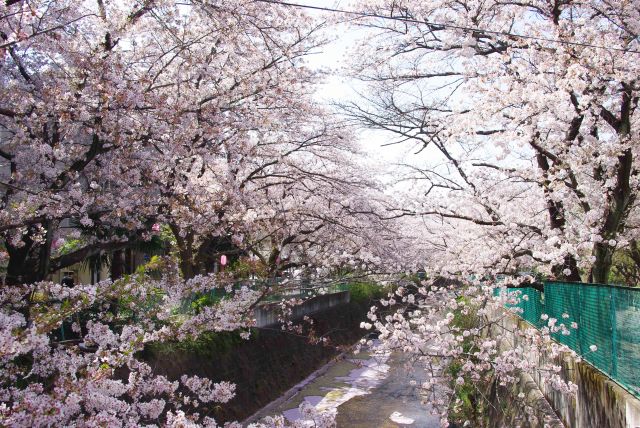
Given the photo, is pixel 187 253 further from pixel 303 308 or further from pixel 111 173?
pixel 303 308

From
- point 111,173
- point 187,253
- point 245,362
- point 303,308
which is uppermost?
point 111,173

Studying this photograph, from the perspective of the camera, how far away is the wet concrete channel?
1404cm

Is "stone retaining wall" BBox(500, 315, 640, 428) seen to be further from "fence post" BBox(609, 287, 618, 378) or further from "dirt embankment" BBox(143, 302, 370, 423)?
"dirt embankment" BBox(143, 302, 370, 423)

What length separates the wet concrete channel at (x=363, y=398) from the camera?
46.1 ft

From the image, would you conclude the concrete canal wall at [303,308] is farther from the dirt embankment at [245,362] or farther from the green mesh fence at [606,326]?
the green mesh fence at [606,326]

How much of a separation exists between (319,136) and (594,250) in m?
7.86

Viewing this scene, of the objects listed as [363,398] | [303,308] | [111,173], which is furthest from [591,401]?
[303,308]

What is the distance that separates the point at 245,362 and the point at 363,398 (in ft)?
13.3

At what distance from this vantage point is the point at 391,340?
825cm

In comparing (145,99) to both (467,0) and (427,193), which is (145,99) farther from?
(427,193)

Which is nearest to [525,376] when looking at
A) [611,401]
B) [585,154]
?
[585,154]

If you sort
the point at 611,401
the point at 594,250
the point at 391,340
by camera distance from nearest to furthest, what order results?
the point at 611,401 → the point at 391,340 → the point at 594,250

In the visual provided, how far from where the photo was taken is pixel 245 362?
14.4 meters

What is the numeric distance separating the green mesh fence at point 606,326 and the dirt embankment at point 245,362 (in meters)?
3.38
